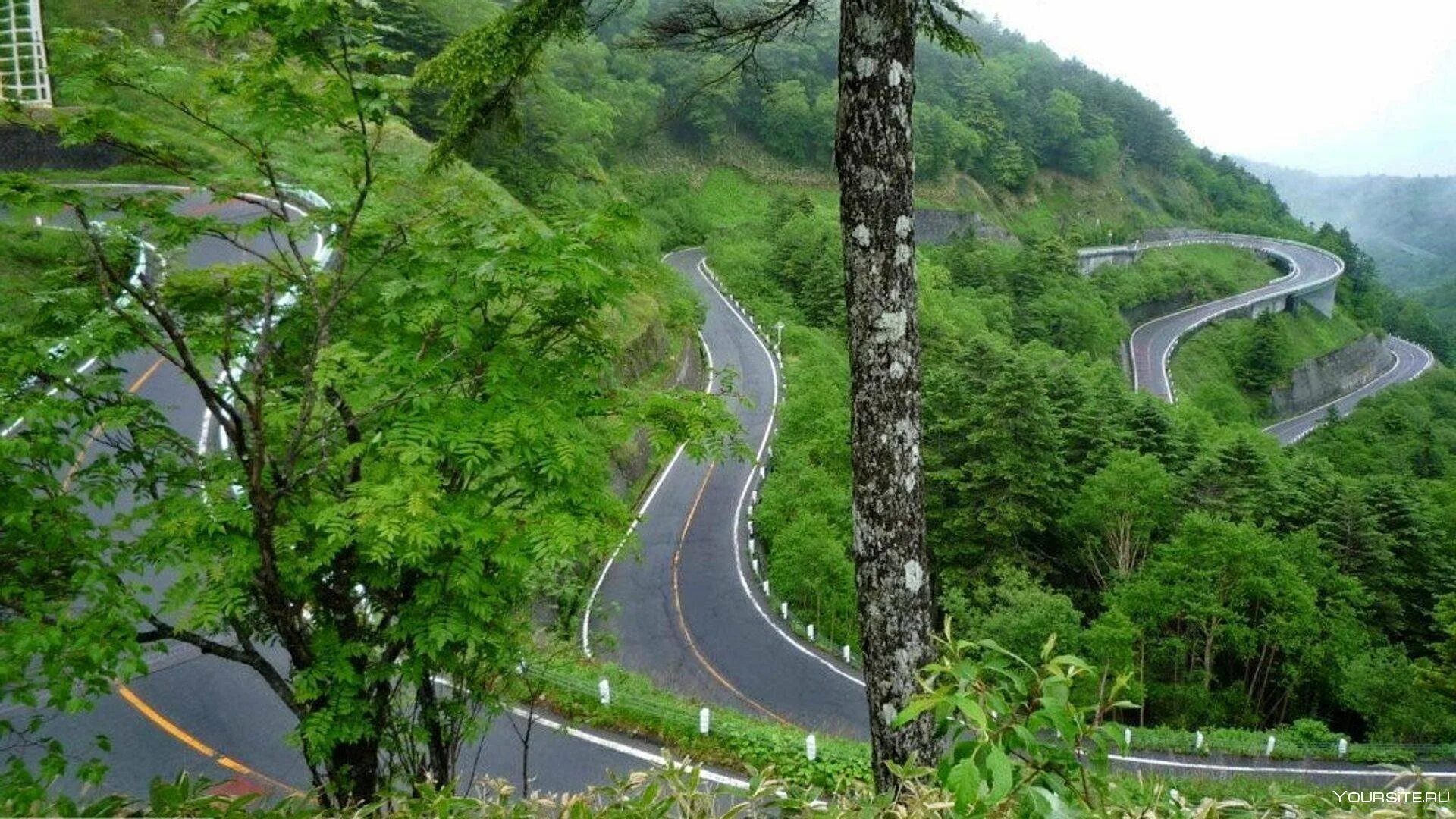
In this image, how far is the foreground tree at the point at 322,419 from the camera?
386cm

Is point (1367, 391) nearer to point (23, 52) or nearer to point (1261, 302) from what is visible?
point (1261, 302)

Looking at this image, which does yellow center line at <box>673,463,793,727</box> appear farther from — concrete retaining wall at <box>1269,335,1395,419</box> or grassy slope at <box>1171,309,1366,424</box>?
concrete retaining wall at <box>1269,335,1395,419</box>

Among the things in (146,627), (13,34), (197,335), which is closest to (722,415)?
(197,335)

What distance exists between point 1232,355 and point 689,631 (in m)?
58.9

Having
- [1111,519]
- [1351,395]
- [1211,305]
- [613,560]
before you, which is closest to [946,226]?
[1211,305]

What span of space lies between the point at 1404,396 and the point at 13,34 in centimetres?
7835

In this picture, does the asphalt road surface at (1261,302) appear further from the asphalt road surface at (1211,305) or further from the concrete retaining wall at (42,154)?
the concrete retaining wall at (42,154)

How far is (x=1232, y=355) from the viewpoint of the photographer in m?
62.3

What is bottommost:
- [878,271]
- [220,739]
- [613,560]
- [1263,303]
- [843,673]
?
[843,673]

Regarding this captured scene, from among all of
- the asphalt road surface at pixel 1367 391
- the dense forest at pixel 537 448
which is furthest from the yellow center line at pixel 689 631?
the asphalt road surface at pixel 1367 391

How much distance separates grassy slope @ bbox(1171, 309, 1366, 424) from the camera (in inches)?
2140

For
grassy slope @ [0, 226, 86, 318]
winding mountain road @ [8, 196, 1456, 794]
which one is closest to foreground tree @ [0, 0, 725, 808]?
winding mountain road @ [8, 196, 1456, 794]

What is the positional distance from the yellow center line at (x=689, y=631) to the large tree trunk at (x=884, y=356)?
1191 centimetres

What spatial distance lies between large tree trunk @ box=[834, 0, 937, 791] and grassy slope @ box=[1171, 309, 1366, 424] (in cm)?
4730
